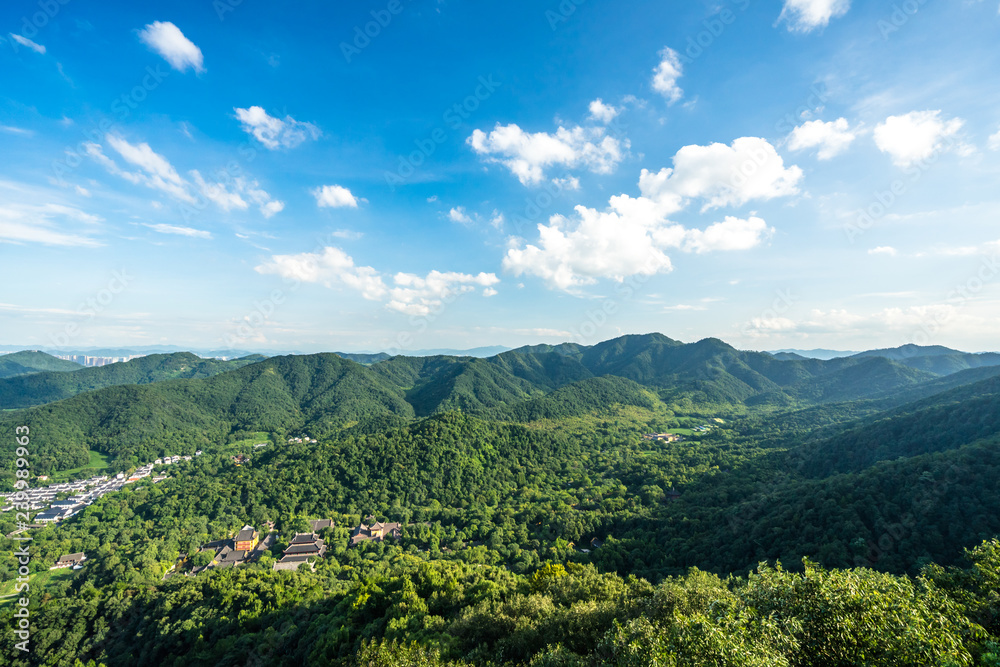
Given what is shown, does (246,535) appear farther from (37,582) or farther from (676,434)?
(676,434)

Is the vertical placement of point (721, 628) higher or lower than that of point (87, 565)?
higher

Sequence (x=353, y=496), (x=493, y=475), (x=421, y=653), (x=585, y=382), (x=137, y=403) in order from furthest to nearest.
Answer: (x=585, y=382), (x=137, y=403), (x=493, y=475), (x=353, y=496), (x=421, y=653)

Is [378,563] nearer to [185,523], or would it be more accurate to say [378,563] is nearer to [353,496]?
[353,496]

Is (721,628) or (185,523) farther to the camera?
(185,523)

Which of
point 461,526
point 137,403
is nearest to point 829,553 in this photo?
point 461,526

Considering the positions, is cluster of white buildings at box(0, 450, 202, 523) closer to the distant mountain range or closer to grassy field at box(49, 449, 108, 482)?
grassy field at box(49, 449, 108, 482)

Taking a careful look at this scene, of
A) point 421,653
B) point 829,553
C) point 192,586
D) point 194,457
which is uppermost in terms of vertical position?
point 421,653

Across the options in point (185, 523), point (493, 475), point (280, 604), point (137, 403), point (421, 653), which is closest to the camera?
point (421, 653)

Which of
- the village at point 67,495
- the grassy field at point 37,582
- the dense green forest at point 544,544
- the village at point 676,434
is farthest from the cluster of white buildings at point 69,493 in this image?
the village at point 676,434
